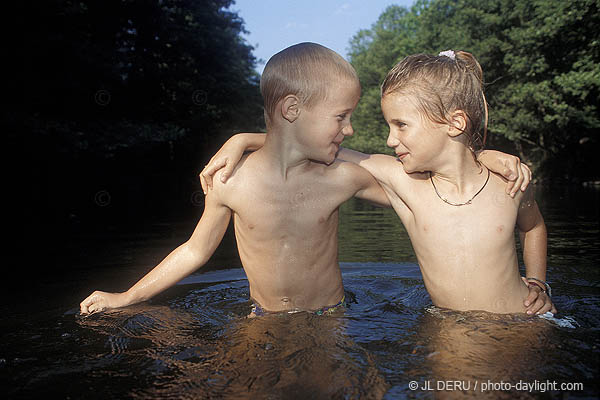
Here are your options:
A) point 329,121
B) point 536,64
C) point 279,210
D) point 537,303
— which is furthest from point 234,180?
point 536,64

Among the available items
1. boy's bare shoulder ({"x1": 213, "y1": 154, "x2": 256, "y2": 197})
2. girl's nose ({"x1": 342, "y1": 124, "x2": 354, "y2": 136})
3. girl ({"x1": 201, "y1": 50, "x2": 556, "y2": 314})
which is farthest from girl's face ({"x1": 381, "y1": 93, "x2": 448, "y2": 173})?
boy's bare shoulder ({"x1": 213, "y1": 154, "x2": 256, "y2": 197})

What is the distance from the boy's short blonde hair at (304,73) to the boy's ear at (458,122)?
0.52 metres

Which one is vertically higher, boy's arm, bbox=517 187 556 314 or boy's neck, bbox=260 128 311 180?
boy's neck, bbox=260 128 311 180

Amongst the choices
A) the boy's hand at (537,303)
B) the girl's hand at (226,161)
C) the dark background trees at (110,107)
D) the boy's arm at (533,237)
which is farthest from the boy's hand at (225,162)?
the dark background trees at (110,107)

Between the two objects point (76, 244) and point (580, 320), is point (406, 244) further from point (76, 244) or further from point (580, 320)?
point (76, 244)

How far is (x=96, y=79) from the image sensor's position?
44.9ft

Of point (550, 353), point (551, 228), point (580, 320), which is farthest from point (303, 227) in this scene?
point (551, 228)

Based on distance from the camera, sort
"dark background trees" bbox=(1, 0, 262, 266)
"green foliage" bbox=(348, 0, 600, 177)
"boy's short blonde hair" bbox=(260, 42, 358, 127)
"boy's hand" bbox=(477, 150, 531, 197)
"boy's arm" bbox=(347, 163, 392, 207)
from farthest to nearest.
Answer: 1. "green foliage" bbox=(348, 0, 600, 177)
2. "dark background trees" bbox=(1, 0, 262, 266)
3. "boy's arm" bbox=(347, 163, 392, 207)
4. "boy's short blonde hair" bbox=(260, 42, 358, 127)
5. "boy's hand" bbox=(477, 150, 531, 197)

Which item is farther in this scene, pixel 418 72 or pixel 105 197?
pixel 105 197

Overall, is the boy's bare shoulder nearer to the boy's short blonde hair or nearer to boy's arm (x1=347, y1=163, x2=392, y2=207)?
the boy's short blonde hair

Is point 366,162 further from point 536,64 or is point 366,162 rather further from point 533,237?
point 536,64

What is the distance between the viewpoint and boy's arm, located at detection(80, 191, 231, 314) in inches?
105

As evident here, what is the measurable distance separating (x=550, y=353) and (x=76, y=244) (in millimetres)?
4997

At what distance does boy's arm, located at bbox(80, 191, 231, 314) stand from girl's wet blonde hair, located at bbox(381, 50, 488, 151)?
1.13 metres
